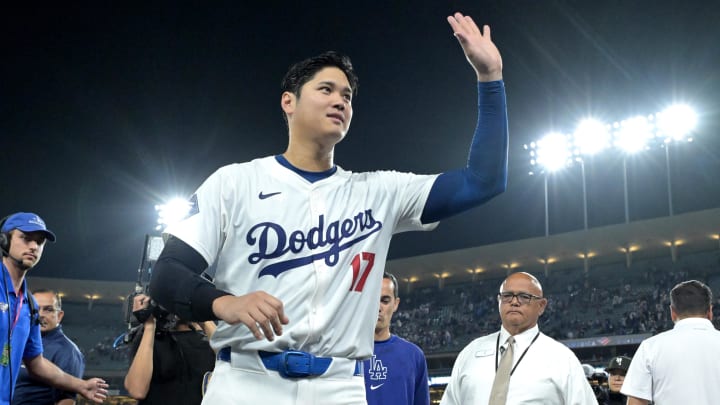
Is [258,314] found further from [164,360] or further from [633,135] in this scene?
[633,135]

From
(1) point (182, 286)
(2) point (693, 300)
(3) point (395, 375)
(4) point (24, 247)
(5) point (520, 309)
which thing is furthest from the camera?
(5) point (520, 309)

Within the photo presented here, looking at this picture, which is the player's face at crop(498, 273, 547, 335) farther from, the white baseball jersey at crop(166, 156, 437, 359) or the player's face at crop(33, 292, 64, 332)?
the player's face at crop(33, 292, 64, 332)

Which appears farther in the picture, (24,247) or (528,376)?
(528,376)

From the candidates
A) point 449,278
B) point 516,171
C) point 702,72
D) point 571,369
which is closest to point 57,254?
point 449,278

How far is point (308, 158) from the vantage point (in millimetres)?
2447

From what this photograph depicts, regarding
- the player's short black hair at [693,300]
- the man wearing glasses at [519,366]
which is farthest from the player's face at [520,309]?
the player's short black hair at [693,300]

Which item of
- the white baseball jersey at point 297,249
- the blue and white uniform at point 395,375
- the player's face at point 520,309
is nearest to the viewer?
the white baseball jersey at point 297,249

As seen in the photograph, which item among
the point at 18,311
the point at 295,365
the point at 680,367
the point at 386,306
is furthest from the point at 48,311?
the point at 680,367

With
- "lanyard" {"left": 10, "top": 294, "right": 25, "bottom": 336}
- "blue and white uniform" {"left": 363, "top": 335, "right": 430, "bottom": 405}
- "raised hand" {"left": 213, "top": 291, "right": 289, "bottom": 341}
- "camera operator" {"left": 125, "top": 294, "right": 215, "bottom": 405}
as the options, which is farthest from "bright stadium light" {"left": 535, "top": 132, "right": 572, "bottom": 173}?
"raised hand" {"left": 213, "top": 291, "right": 289, "bottom": 341}

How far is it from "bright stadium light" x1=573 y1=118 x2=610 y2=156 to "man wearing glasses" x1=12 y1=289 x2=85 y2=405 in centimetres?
2963

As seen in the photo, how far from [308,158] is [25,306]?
2.72 metres

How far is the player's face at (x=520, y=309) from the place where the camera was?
5.40m

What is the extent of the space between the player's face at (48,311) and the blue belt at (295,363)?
3.78 metres

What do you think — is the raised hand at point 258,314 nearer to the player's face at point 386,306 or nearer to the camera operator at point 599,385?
the player's face at point 386,306
